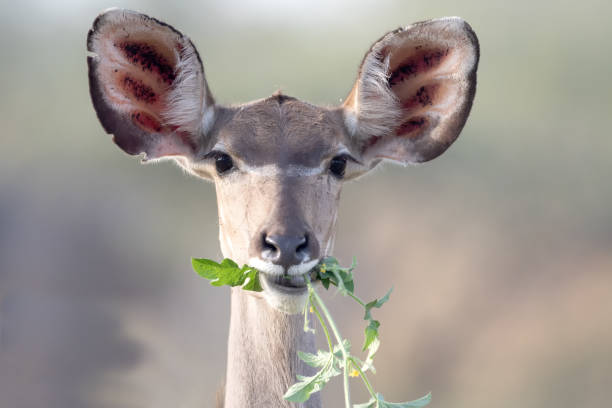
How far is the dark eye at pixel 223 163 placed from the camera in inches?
132

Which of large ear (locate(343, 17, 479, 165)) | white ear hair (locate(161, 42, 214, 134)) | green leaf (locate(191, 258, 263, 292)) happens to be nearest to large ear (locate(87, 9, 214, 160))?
white ear hair (locate(161, 42, 214, 134))

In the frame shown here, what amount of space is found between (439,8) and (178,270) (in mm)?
5278

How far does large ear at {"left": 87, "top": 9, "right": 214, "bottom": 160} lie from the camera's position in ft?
10.7

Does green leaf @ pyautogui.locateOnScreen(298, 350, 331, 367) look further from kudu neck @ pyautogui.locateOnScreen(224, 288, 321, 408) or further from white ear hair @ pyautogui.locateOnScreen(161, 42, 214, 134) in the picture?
white ear hair @ pyautogui.locateOnScreen(161, 42, 214, 134)

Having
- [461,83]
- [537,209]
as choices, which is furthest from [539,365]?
[461,83]

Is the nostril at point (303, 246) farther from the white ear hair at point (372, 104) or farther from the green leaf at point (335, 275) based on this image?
the white ear hair at point (372, 104)

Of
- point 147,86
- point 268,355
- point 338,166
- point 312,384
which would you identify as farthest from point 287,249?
point 147,86

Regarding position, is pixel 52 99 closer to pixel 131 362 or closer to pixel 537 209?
pixel 131 362

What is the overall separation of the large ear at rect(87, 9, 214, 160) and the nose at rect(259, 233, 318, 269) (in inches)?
38.3

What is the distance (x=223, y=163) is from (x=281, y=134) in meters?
0.30

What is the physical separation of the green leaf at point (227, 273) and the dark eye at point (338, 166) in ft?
2.27

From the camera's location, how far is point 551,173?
9891mm

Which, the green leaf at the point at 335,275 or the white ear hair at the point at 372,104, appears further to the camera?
the white ear hair at the point at 372,104

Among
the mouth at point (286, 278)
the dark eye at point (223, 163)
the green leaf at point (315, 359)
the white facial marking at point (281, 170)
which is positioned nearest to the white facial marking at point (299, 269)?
the mouth at point (286, 278)
